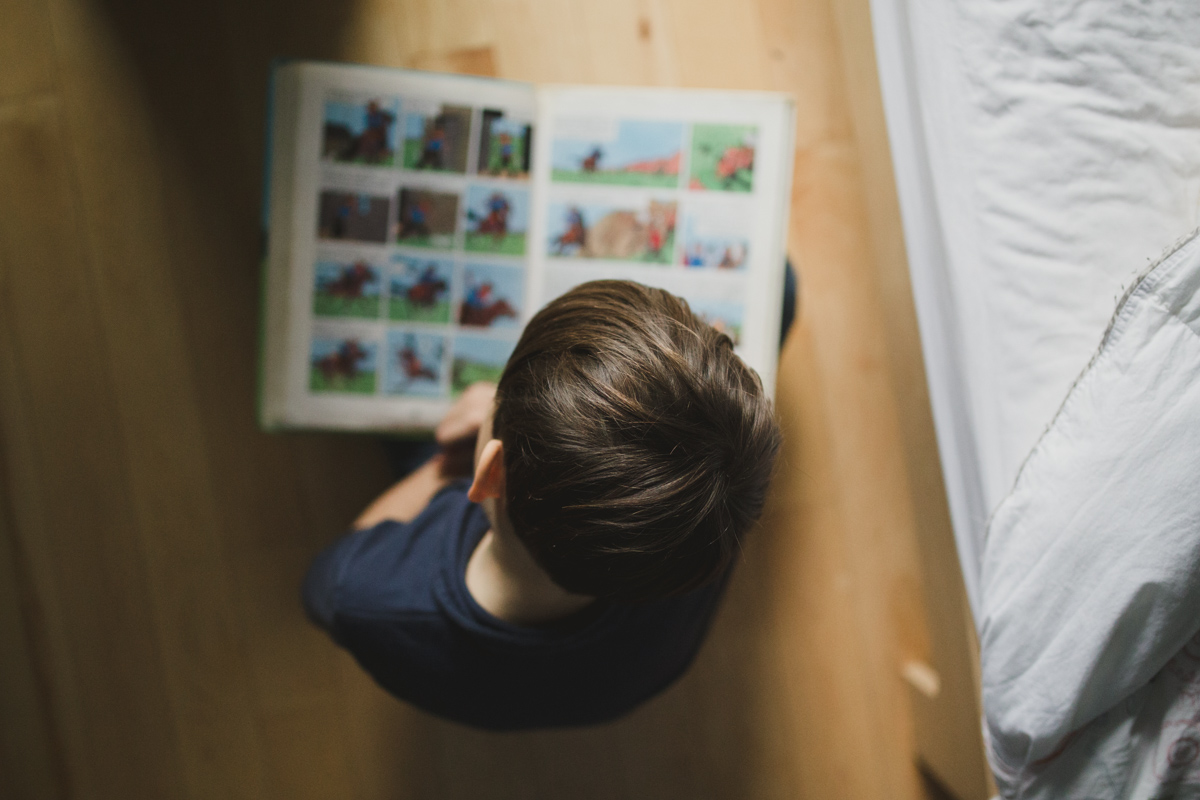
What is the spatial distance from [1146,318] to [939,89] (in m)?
0.22

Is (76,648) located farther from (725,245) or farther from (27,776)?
(725,245)

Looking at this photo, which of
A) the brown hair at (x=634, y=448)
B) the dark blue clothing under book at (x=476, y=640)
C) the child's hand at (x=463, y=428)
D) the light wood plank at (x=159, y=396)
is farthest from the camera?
the light wood plank at (x=159, y=396)

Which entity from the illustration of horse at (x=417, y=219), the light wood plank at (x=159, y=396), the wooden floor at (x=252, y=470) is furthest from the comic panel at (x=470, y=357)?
the light wood plank at (x=159, y=396)

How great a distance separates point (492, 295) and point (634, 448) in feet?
1.09

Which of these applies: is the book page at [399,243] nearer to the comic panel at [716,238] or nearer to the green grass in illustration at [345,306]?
the green grass in illustration at [345,306]

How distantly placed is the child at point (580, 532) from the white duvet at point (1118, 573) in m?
0.21

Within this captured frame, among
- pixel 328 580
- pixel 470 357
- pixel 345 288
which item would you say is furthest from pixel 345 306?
pixel 328 580

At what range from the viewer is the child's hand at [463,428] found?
1.99 feet

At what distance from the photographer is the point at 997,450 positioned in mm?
515

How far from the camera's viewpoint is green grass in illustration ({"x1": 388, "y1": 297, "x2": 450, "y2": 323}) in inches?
25.2

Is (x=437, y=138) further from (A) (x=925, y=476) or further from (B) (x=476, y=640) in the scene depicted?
(A) (x=925, y=476)

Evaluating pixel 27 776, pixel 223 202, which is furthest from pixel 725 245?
pixel 27 776

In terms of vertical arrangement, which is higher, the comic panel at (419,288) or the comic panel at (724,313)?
the comic panel at (419,288)

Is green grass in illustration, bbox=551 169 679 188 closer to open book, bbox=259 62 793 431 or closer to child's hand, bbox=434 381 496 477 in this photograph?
open book, bbox=259 62 793 431
